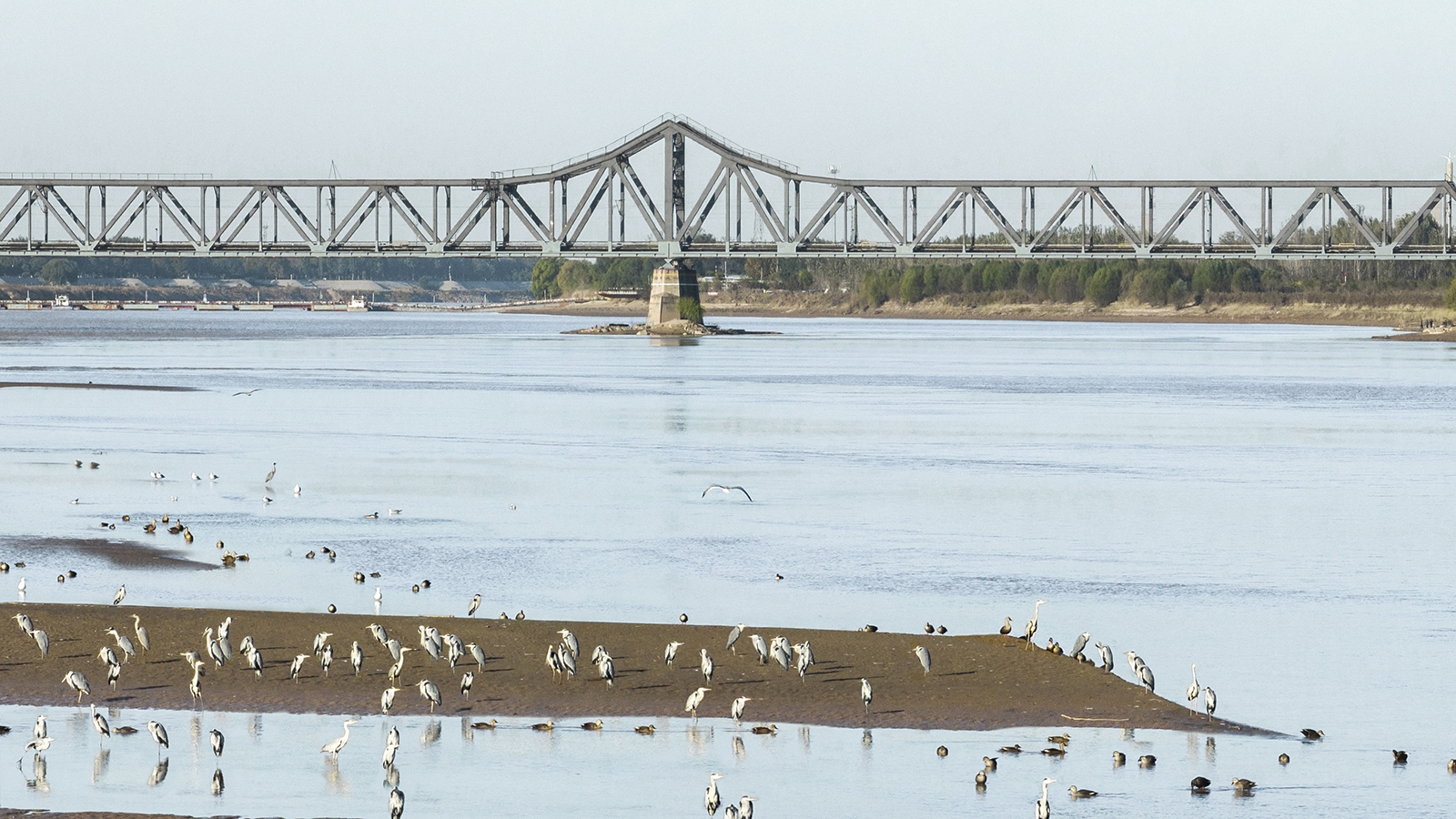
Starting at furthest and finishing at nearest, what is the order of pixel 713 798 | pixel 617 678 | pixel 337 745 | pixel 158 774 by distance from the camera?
1. pixel 617 678
2. pixel 337 745
3. pixel 158 774
4. pixel 713 798

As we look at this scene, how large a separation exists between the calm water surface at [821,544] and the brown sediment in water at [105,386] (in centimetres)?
185

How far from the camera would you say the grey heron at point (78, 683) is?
18.2 m

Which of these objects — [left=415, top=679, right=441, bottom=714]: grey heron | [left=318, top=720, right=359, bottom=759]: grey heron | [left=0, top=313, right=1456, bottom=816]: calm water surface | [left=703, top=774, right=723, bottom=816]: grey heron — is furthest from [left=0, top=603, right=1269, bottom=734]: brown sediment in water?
[left=703, top=774, right=723, bottom=816]: grey heron

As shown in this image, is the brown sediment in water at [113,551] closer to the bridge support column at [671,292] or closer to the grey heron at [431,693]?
the grey heron at [431,693]

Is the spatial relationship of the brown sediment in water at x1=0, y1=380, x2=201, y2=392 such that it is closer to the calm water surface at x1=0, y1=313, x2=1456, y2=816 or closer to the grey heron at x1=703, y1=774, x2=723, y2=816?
the calm water surface at x1=0, y1=313, x2=1456, y2=816

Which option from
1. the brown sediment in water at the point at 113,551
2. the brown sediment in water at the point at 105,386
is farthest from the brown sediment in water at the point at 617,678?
the brown sediment in water at the point at 105,386

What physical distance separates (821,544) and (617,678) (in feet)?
38.0

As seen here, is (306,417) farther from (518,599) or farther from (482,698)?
(482,698)

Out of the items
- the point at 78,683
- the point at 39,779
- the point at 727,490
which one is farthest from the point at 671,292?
the point at 39,779

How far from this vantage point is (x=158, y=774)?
15.9 meters

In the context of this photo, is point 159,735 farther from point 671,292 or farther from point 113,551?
point 671,292

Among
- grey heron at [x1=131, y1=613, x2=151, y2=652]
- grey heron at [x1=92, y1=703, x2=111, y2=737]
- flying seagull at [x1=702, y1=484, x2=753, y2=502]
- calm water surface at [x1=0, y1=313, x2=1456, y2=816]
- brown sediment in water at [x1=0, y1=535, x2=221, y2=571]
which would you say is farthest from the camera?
flying seagull at [x1=702, y1=484, x2=753, y2=502]

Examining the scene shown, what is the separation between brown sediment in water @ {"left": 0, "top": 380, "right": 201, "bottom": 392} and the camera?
76.8 m

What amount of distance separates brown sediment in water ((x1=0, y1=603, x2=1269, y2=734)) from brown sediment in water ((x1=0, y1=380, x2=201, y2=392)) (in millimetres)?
57124
